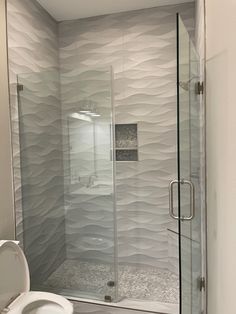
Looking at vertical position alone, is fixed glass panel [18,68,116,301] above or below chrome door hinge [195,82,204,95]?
below

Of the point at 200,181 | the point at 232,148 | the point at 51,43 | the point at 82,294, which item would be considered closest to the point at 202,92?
the point at 200,181

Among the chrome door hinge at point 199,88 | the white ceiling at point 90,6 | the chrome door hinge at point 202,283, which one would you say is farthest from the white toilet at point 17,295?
the white ceiling at point 90,6

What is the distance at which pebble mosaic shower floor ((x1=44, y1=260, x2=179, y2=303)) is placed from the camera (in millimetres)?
2453

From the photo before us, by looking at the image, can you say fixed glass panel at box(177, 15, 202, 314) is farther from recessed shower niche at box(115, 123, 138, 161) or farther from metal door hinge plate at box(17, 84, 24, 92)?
metal door hinge plate at box(17, 84, 24, 92)

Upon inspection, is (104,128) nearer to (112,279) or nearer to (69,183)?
(69,183)

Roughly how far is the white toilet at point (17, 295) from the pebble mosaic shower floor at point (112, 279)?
2.35ft

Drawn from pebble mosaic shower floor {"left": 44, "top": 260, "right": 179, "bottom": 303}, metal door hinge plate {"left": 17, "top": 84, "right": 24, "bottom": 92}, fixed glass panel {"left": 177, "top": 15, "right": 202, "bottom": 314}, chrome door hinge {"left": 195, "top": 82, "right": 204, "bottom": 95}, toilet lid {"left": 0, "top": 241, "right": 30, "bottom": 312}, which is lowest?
pebble mosaic shower floor {"left": 44, "top": 260, "right": 179, "bottom": 303}

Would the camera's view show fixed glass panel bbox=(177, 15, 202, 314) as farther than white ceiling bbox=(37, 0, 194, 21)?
No

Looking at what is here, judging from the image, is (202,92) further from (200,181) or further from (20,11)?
(20,11)

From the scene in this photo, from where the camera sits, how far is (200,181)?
193 cm

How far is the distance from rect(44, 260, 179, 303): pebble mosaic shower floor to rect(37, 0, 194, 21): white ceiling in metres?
2.42

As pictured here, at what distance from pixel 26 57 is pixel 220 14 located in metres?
1.69

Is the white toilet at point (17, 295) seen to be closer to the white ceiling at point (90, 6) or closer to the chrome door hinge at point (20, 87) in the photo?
the chrome door hinge at point (20, 87)

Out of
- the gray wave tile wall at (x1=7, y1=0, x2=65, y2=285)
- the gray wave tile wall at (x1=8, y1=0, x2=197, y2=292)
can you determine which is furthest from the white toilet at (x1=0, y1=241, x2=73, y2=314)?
the gray wave tile wall at (x1=8, y1=0, x2=197, y2=292)
